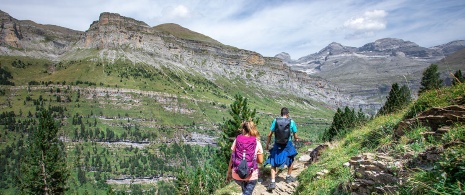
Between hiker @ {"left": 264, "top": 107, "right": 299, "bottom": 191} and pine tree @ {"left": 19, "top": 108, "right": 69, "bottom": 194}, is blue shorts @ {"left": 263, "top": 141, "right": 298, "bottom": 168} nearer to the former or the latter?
hiker @ {"left": 264, "top": 107, "right": 299, "bottom": 191}

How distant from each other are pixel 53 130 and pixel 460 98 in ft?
159

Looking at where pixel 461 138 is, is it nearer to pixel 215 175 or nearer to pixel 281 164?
pixel 281 164

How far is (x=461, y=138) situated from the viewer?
189 inches

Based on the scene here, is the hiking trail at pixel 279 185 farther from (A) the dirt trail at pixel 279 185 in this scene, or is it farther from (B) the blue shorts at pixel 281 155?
(B) the blue shorts at pixel 281 155

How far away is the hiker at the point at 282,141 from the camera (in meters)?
10.5

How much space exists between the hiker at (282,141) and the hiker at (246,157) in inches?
88.5

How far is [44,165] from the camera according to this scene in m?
39.4

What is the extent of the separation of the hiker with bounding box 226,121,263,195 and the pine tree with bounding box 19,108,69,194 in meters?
40.9

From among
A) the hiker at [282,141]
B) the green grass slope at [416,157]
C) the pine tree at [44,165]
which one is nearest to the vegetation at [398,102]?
the green grass slope at [416,157]

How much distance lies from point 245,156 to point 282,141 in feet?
9.56

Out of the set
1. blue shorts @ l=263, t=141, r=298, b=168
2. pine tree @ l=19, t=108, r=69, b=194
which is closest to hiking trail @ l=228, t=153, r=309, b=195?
blue shorts @ l=263, t=141, r=298, b=168

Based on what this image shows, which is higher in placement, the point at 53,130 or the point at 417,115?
the point at 417,115

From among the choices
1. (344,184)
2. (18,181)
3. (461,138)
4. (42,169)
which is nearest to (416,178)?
(461,138)

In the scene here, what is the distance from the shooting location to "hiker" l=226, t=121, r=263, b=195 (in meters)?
8.08
